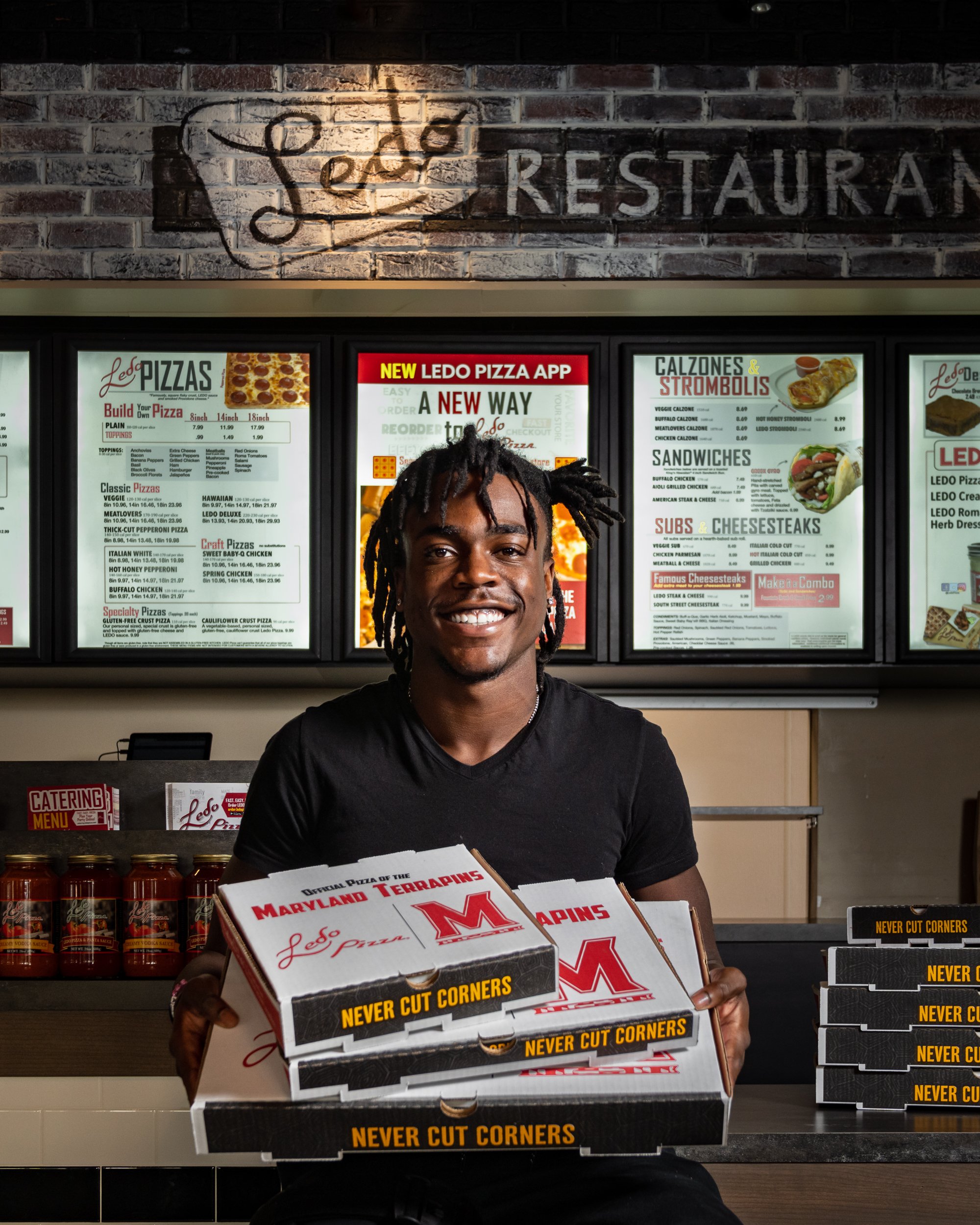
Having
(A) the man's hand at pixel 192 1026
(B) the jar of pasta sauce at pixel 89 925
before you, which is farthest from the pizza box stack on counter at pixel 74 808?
(A) the man's hand at pixel 192 1026

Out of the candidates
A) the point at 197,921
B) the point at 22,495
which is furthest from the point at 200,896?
the point at 22,495

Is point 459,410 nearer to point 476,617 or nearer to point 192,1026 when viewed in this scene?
point 476,617

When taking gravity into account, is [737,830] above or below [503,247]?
below

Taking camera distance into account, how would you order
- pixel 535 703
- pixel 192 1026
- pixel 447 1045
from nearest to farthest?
pixel 447 1045
pixel 192 1026
pixel 535 703

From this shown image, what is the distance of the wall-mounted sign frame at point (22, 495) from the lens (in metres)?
2.52

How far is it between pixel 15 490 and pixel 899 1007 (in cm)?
214

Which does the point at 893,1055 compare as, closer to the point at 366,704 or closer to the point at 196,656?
the point at 366,704

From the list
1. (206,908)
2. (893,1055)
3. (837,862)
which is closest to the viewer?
(893,1055)

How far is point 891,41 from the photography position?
2590mm

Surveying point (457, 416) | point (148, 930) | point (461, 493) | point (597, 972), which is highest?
point (457, 416)

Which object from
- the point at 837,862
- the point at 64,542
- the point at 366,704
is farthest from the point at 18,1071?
the point at 837,862

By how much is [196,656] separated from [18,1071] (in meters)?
0.94

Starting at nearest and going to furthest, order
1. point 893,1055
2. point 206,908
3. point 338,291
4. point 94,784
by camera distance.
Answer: point 893,1055, point 206,908, point 338,291, point 94,784

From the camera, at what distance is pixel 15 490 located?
2.53m
